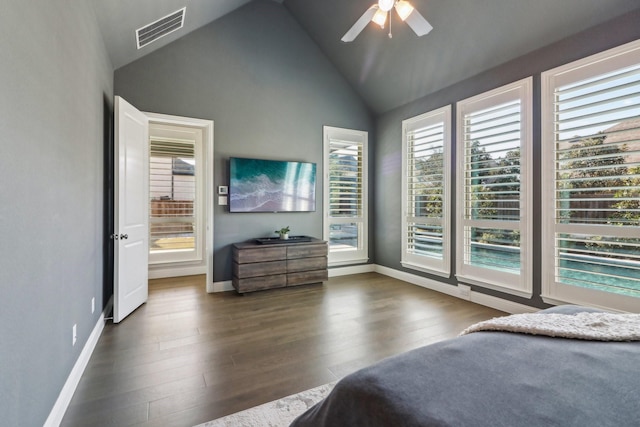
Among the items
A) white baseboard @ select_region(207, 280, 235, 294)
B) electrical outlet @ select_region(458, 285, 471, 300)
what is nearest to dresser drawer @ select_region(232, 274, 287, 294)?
white baseboard @ select_region(207, 280, 235, 294)

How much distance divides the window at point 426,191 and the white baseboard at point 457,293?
17 cm

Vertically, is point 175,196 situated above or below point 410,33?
below

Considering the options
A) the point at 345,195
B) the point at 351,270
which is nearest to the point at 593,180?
the point at 345,195

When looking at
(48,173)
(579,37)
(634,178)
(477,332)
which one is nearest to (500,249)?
(634,178)

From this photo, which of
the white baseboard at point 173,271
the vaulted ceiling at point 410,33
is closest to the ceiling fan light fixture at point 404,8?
the vaulted ceiling at point 410,33

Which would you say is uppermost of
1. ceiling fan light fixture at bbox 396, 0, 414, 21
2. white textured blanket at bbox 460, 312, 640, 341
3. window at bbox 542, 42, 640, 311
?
ceiling fan light fixture at bbox 396, 0, 414, 21

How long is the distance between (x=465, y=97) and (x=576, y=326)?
3389 millimetres

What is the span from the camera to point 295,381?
6.81 ft

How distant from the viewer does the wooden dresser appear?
3980mm

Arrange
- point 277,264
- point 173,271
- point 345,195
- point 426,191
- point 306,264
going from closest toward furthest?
point 277,264 → point 306,264 → point 426,191 → point 173,271 → point 345,195

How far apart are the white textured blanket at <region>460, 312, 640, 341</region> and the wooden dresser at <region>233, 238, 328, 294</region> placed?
3.06 metres

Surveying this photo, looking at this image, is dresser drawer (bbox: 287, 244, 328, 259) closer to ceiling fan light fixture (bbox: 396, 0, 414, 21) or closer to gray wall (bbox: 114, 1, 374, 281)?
gray wall (bbox: 114, 1, 374, 281)

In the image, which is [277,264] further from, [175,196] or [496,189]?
[496,189]

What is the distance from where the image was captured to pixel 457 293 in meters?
3.96
